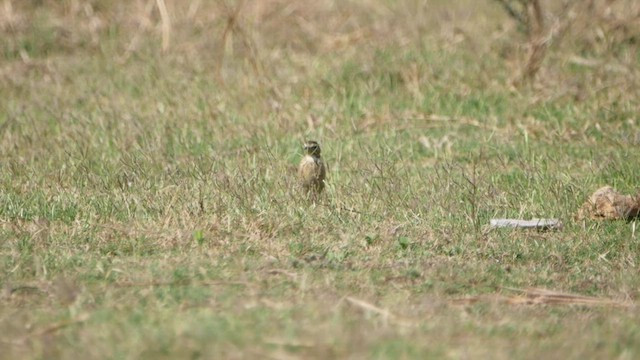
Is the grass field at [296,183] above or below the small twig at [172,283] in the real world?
above

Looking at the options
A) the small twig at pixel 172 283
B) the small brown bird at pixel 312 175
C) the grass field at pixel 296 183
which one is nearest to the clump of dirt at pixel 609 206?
the grass field at pixel 296 183

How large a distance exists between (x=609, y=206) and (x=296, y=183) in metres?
1.76

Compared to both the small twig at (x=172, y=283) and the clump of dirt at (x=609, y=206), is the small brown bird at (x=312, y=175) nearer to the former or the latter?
the clump of dirt at (x=609, y=206)

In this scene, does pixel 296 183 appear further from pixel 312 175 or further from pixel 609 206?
pixel 609 206

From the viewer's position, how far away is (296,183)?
6.60 meters

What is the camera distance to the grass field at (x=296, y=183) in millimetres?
4273

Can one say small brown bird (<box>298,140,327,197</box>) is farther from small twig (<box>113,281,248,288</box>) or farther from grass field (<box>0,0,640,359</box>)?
small twig (<box>113,281,248,288</box>)

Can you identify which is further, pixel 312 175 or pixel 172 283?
pixel 312 175

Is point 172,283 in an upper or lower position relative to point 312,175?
lower

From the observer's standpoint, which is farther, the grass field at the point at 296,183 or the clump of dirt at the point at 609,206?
the clump of dirt at the point at 609,206

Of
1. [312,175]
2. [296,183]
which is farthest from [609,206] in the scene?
[296,183]

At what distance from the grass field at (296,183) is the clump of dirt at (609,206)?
0.31ft

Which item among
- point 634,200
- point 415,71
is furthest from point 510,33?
point 634,200

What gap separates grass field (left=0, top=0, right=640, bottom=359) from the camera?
427cm
